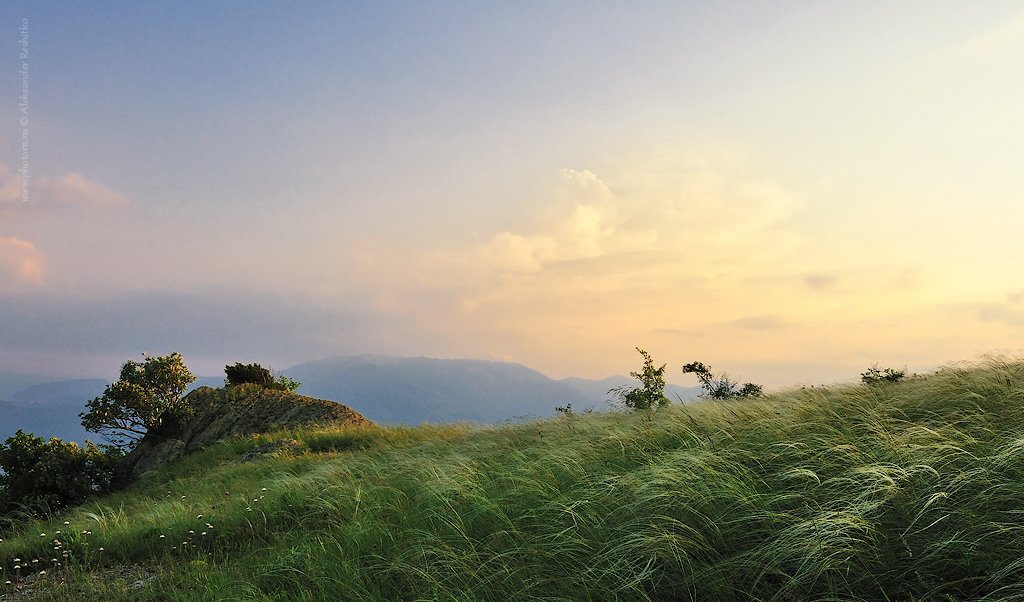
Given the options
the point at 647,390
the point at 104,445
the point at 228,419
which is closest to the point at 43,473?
the point at 104,445

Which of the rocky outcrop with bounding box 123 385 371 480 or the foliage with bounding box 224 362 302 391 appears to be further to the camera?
the foliage with bounding box 224 362 302 391

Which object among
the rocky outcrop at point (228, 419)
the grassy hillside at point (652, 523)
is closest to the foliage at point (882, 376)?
the grassy hillside at point (652, 523)

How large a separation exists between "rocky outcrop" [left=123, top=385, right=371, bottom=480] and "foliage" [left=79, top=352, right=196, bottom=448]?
22.2 inches

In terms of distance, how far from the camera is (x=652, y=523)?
461cm

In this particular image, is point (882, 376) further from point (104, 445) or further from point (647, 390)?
point (104, 445)

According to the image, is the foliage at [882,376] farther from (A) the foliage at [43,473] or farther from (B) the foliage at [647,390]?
(A) the foliage at [43,473]

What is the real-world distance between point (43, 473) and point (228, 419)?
6.21 m

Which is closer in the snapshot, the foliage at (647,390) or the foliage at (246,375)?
the foliage at (647,390)

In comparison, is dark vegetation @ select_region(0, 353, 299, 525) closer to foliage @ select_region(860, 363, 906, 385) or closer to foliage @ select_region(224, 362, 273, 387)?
foliage @ select_region(224, 362, 273, 387)

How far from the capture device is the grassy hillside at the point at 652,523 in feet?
12.8

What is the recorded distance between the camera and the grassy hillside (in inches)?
153

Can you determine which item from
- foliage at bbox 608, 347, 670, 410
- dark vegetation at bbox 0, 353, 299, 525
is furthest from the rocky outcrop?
foliage at bbox 608, 347, 670, 410

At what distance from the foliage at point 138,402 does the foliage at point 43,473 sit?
2.79 meters

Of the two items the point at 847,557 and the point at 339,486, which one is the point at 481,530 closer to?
the point at 847,557
